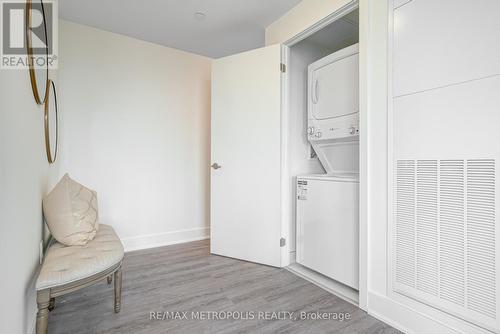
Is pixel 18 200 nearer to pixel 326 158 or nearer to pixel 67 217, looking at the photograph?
pixel 67 217

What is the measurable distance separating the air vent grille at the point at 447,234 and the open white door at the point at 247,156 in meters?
1.17

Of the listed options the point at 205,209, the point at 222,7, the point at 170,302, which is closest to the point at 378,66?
the point at 222,7

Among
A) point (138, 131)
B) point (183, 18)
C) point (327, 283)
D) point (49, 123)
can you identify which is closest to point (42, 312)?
point (49, 123)

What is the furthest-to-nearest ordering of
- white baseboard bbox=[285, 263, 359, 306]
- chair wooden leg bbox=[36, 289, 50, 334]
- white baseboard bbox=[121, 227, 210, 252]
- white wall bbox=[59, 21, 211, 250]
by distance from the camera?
white baseboard bbox=[121, 227, 210, 252] < white wall bbox=[59, 21, 211, 250] < white baseboard bbox=[285, 263, 359, 306] < chair wooden leg bbox=[36, 289, 50, 334]

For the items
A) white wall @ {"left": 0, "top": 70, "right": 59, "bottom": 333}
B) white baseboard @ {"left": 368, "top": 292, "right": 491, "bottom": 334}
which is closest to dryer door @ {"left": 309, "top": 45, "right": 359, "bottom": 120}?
white baseboard @ {"left": 368, "top": 292, "right": 491, "bottom": 334}

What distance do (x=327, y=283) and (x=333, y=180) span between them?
2.91 ft

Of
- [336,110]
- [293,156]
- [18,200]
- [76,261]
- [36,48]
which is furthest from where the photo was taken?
[293,156]

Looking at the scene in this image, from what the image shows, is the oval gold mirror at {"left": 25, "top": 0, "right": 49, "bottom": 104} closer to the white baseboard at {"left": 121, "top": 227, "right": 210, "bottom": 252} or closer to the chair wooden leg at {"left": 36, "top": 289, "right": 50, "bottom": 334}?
the chair wooden leg at {"left": 36, "top": 289, "right": 50, "bottom": 334}

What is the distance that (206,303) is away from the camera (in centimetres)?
183

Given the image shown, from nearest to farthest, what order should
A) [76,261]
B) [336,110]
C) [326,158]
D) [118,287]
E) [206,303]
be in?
[76,261] < [118,287] < [206,303] < [336,110] < [326,158]

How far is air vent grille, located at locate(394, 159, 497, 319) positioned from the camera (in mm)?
1237

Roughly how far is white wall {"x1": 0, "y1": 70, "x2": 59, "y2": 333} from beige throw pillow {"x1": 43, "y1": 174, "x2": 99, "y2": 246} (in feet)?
0.23

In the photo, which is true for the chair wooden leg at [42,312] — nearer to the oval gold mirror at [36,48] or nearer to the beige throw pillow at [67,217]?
the beige throw pillow at [67,217]

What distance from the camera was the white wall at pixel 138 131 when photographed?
8.89 feet
